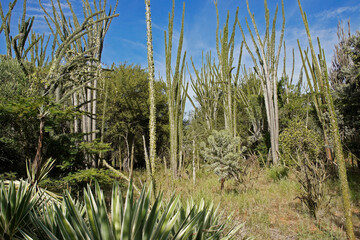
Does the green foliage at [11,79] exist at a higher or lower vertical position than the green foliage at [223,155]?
higher

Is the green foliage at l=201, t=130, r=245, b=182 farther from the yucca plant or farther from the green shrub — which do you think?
the yucca plant

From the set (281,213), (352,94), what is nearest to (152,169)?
(281,213)

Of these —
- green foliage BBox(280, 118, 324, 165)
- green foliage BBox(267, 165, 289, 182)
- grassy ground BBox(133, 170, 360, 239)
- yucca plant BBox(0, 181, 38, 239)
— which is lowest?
grassy ground BBox(133, 170, 360, 239)

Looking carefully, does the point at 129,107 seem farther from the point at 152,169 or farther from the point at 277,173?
the point at 152,169

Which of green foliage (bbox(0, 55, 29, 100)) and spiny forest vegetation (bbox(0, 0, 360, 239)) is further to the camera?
green foliage (bbox(0, 55, 29, 100))

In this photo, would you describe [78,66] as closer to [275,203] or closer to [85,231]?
[85,231]

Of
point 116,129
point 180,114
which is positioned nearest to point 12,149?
point 180,114

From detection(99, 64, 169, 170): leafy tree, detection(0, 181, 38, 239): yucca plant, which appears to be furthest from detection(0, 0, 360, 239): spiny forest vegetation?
detection(99, 64, 169, 170): leafy tree

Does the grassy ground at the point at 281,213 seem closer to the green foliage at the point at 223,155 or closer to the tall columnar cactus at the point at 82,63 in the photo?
the green foliage at the point at 223,155

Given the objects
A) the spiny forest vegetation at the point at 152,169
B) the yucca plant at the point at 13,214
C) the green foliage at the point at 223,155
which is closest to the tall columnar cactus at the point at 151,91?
the spiny forest vegetation at the point at 152,169

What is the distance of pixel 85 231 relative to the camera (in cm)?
140

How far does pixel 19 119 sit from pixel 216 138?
450 centimetres

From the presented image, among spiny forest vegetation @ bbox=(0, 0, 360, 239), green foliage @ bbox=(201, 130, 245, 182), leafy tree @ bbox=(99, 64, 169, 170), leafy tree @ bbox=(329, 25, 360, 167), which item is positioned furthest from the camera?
leafy tree @ bbox=(99, 64, 169, 170)

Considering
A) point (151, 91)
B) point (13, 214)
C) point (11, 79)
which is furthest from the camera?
point (11, 79)
